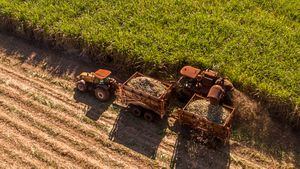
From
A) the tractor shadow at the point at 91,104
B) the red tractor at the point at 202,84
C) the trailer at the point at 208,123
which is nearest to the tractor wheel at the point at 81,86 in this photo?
the tractor shadow at the point at 91,104

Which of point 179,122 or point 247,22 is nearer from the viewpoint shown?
point 179,122

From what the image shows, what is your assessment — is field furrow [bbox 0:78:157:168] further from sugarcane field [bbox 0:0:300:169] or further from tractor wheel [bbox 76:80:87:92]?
tractor wheel [bbox 76:80:87:92]

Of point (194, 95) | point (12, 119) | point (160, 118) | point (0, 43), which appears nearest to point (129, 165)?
point (160, 118)

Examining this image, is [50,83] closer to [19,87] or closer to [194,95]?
[19,87]

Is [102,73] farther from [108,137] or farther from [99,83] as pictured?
[108,137]

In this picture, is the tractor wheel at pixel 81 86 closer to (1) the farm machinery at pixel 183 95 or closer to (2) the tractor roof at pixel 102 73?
(1) the farm machinery at pixel 183 95

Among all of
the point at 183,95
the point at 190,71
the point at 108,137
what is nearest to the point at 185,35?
the point at 190,71
